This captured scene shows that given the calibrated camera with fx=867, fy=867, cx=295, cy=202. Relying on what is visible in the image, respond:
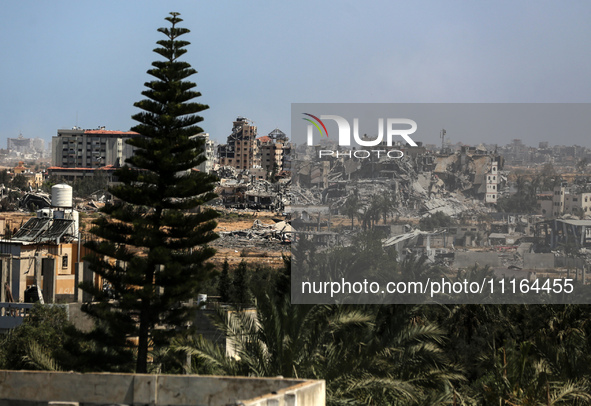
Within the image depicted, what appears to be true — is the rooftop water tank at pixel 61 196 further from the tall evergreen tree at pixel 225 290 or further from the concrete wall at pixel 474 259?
the concrete wall at pixel 474 259

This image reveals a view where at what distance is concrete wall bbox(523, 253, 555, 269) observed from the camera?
2225 cm

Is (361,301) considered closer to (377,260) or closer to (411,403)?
(377,260)

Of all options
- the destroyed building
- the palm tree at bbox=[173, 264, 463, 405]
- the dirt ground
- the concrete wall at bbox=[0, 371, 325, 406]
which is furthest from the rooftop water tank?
the dirt ground

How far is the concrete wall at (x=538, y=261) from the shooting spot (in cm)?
2225

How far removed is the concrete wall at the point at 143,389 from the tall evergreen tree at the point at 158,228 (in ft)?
22.1

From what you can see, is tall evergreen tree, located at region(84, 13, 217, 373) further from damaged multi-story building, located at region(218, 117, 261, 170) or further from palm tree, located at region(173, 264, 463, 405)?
damaged multi-story building, located at region(218, 117, 261, 170)

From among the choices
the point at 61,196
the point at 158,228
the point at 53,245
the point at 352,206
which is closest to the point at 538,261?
the point at 352,206

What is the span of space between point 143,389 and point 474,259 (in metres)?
15.7

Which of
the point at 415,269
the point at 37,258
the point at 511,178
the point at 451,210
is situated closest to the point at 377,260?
the point at 415,269

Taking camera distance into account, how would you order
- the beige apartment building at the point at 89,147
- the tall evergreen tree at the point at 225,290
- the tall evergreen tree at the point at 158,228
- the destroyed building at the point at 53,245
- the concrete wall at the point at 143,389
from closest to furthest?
the concrete wall at the point at 143,389 → the tall evergreen tree at the point at 158,228 → the destroyed building at the point at 53,245 → the tall evergreen tree at the point at 225,290 → the beige apartment building at the point at 89,147

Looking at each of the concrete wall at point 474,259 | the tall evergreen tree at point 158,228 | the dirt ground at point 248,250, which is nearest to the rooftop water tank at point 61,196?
the tall evergreen tree at point 158,228

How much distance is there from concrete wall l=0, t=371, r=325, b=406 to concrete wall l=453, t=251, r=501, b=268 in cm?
1500

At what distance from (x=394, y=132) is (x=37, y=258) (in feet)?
31.7

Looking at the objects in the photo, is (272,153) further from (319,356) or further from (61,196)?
(319,356)
